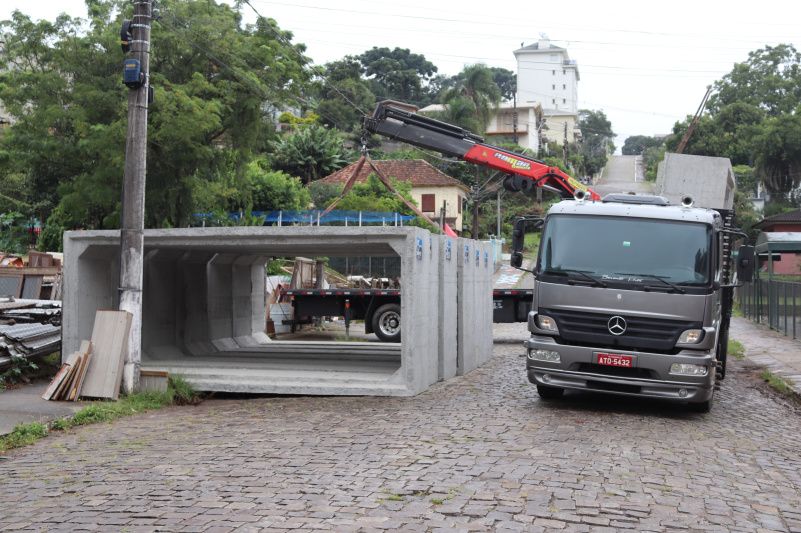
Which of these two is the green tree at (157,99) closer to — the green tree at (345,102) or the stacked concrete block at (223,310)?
the stacked concrete block at (223,310)

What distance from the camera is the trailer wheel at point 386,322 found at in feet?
78.8

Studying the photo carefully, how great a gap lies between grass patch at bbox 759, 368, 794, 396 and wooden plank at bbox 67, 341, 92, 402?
11190 mm

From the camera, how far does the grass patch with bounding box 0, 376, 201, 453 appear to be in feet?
34.0

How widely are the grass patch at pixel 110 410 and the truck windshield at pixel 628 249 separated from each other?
5.66 metres

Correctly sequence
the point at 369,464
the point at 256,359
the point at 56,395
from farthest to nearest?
the point at 256,359
the point at 56,395
the point at 369,464

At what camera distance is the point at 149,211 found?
25750mm

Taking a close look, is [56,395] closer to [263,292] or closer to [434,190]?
[263,292]

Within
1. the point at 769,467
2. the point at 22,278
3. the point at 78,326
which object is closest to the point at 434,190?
the point at 22,278

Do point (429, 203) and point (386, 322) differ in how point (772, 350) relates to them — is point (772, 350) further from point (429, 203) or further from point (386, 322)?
point (429, 203)

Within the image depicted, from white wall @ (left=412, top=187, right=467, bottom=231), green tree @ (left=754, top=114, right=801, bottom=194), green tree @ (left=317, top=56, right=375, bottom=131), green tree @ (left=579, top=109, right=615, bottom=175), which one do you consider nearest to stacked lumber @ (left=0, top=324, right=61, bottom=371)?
white wall @ (left=412, top=187, right=467, bottom=231)

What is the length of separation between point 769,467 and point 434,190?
5249 cm

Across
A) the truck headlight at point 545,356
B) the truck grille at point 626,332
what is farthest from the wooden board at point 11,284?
the truck grille at point 626,332

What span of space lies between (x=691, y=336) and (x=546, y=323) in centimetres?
184

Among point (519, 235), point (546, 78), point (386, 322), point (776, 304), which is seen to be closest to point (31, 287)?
point (386, 322)
